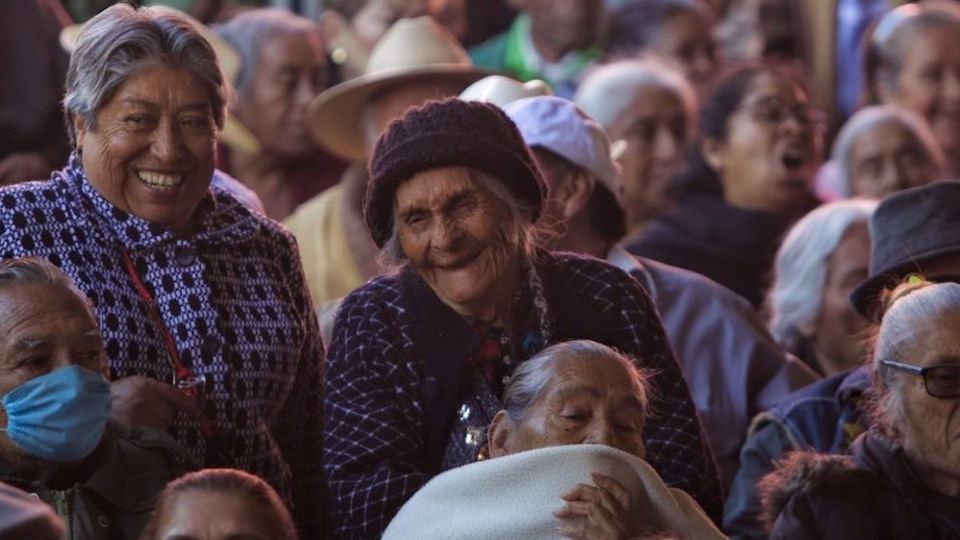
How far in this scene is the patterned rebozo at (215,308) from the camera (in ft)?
17.1

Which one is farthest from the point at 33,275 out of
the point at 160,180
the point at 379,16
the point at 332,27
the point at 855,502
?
the point at 332,27

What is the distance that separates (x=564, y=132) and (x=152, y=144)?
165 cm

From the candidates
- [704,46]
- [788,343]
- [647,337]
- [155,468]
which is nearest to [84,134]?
[155,468]

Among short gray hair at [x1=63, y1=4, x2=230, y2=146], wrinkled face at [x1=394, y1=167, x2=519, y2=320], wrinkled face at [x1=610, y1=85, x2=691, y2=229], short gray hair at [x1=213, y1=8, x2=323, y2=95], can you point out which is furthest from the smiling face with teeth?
short gray hair at [x1=63, y1=4, x2=230, y2=146]

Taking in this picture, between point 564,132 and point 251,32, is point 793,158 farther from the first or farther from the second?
point 564,132

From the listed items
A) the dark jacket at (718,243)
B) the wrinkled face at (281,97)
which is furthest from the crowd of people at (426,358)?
the wrinkled face at (281,97)

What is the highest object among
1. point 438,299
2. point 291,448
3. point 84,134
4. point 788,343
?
point 84,134

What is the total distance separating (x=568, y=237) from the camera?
21.9ft

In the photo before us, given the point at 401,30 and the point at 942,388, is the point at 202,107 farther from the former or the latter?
the point at 401,30

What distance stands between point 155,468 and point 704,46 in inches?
226

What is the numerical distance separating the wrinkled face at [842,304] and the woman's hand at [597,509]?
281 centimetres

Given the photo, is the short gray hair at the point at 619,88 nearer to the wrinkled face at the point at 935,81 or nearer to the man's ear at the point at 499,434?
the wrinkled face at the point at 935,81

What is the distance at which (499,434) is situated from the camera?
5.06 metres

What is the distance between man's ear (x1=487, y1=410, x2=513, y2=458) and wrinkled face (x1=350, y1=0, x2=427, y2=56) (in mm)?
4745
